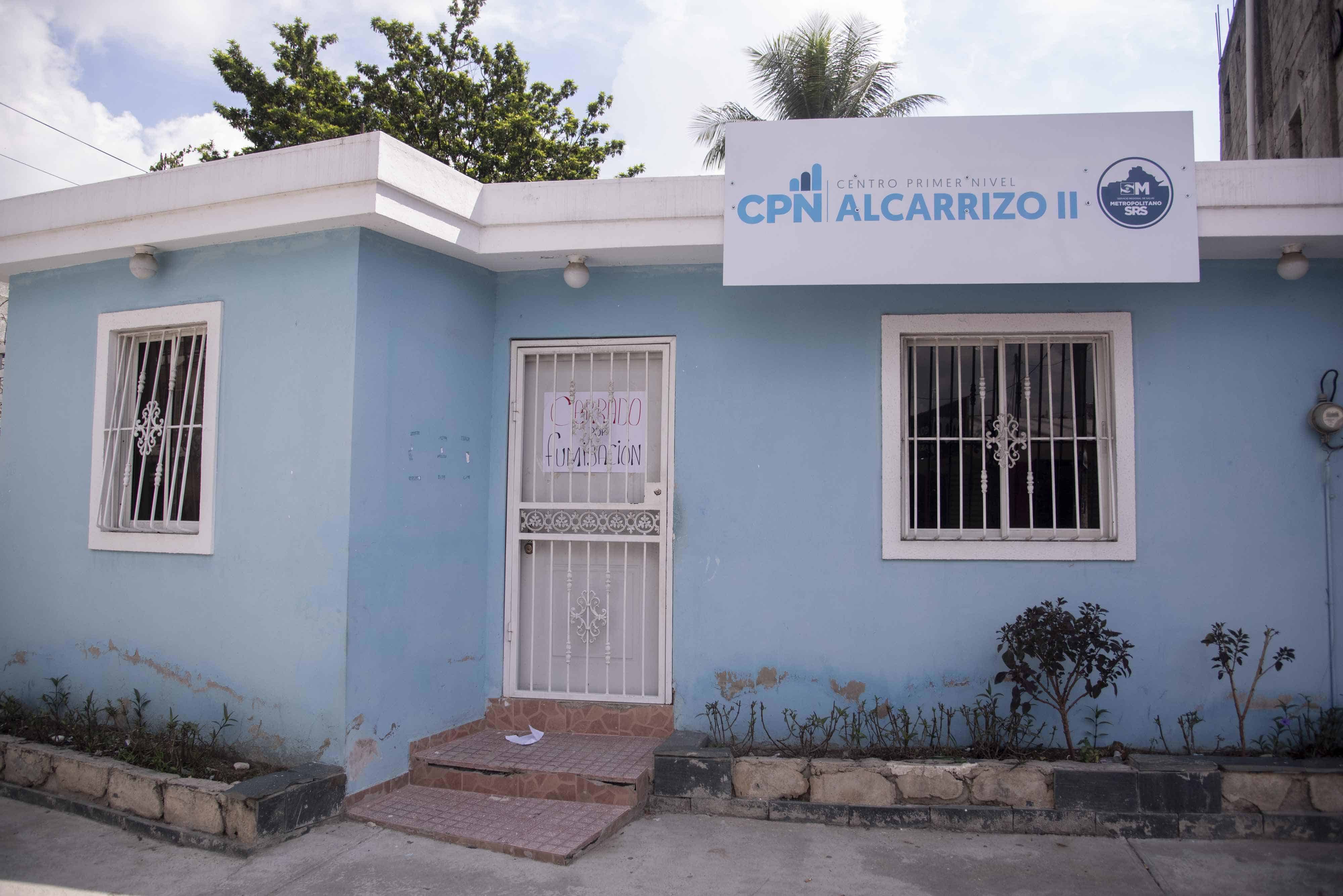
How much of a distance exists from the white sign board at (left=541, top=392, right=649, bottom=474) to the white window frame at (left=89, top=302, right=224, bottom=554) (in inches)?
75.3

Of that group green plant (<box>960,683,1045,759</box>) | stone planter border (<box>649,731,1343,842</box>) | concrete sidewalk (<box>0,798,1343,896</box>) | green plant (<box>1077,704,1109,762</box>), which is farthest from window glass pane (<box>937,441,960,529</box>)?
concrete sidewalk (<box>0,798,1343,896</box>)

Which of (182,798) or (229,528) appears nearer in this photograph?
(182,798)

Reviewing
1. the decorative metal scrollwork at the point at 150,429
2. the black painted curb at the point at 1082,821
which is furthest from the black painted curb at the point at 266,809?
the black painted curb at the point at 1082,821

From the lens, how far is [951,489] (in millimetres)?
5125

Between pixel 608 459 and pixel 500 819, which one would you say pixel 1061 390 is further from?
pixel 500 819

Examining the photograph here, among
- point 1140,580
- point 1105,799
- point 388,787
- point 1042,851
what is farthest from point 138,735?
point 1140,580

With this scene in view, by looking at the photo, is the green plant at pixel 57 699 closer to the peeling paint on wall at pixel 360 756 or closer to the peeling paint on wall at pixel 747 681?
the peeling paint on wall at pixel 360 756

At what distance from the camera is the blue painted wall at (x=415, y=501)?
4.58 meters

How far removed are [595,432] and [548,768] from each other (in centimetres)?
201

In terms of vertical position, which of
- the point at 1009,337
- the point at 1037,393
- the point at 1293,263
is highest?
the point at 1293,263

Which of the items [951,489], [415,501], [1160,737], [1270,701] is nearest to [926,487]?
[951,489]

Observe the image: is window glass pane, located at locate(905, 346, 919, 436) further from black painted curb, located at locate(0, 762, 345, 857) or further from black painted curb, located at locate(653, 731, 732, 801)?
black painted curb, located at locate(0, 762, 345, 857)

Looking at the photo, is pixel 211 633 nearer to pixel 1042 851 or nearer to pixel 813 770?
pixel 813 770

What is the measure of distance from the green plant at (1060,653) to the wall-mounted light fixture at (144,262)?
5254 mm
